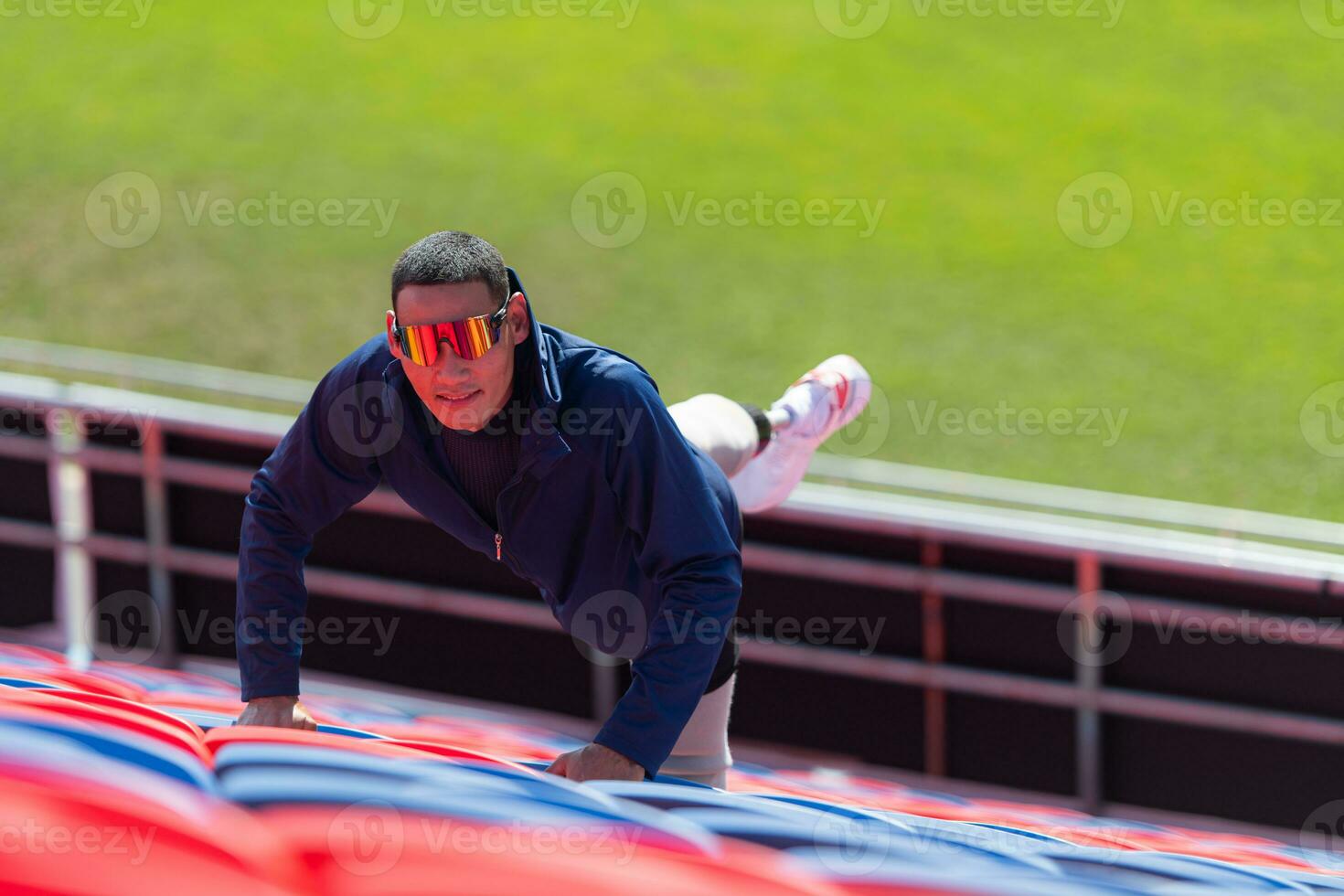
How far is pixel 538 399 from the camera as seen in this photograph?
2.82 m

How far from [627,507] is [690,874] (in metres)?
1.06

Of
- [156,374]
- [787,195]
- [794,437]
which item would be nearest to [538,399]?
[794,437]

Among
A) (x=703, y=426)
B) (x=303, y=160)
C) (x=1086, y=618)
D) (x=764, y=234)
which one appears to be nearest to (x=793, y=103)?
(x=764, y=234)

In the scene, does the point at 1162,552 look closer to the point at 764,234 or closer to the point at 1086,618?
the point at 1086,618

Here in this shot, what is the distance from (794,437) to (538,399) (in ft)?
6.62

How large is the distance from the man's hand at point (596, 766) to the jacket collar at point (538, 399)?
0.57 meters

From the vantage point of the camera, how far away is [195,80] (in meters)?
17.4

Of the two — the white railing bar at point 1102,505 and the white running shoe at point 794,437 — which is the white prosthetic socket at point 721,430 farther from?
the white railing bar at point 1102,505

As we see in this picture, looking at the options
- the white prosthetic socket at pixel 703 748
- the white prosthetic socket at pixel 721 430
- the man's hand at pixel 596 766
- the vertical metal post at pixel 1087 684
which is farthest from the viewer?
the vertical metal post at pixel 1087 684

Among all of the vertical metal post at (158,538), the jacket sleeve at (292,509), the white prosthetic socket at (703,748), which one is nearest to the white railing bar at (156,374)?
the vertical metal post at (158,538)

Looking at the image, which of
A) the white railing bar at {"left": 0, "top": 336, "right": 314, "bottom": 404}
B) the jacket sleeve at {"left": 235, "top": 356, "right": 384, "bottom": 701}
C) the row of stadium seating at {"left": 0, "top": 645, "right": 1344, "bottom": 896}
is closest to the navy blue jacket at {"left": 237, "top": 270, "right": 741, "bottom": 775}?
the jacket sleeve at {"left": 235, "top": 356, "right": 384, "bottom": 701}

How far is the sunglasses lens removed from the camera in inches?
104

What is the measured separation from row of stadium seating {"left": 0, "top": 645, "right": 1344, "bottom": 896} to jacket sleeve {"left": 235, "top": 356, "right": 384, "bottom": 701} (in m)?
0.46

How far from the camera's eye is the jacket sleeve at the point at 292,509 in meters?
2.98
